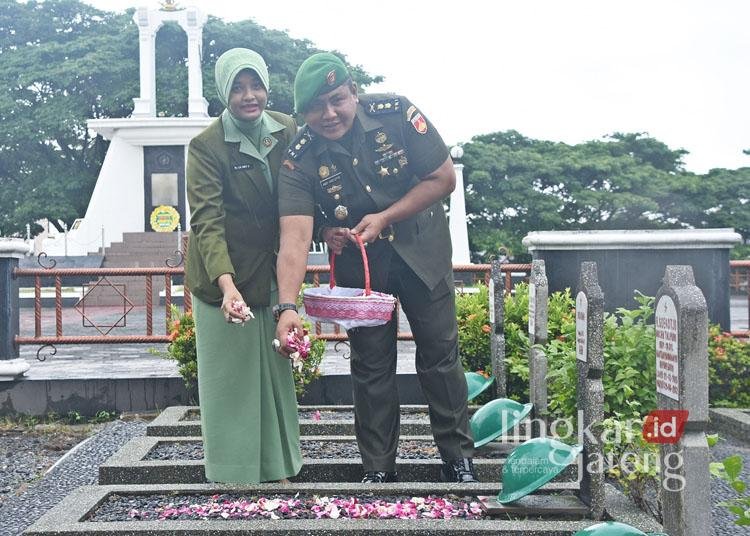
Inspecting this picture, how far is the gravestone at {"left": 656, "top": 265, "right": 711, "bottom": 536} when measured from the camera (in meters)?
2.55

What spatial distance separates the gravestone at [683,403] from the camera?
2.55m

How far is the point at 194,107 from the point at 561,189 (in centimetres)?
1336

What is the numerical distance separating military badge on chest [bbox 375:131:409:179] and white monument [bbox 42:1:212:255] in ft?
71.1

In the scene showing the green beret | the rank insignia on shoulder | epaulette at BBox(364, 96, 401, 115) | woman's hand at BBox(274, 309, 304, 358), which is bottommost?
woman's hand at BBox(274, 309, 304, 358)

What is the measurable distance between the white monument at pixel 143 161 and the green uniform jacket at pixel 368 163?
21.6 metres

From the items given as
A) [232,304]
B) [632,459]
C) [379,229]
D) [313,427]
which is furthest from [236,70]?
[313,427]

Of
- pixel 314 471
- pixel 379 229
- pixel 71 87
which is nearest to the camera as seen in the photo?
pixel 379 229

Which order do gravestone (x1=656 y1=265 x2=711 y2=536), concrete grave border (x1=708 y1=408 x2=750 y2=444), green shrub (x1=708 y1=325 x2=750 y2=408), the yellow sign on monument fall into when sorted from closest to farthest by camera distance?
gravestone (x1=656 y1=265 x2=711 y2=536)
concrete grave border (x1=708 y1=408 x2=750 y2=444)
green shrub (x1=708 y1=325 x2=750 y2=408)
the yellow sign on monument

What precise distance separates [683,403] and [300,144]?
1850mm

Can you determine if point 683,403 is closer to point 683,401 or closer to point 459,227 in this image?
point 683,401

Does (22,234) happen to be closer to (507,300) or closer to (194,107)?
(194,107)

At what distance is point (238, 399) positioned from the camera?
11.7 feet

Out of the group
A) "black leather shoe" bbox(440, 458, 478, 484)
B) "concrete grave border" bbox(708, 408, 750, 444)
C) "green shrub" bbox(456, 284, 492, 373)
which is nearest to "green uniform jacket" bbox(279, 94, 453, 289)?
"black leather shoe" bbox(440, 458, 478, 484)

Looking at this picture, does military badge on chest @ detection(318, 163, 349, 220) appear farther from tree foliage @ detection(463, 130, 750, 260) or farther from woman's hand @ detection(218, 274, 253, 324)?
tree foliage @ detection(463, 130, 750, 260)
